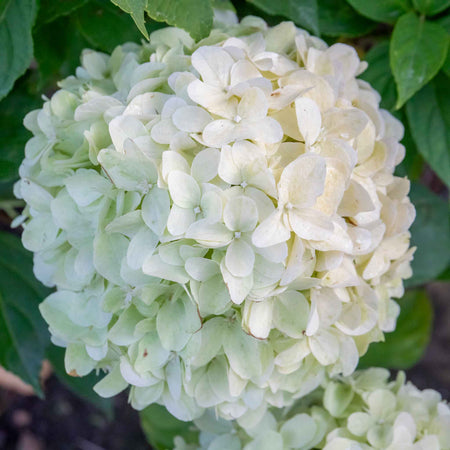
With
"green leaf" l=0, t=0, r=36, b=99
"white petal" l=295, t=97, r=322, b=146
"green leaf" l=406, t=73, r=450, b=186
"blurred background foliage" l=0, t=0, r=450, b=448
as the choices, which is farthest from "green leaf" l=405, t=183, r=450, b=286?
"green leaf" l=0, t=0, r=36, b=99

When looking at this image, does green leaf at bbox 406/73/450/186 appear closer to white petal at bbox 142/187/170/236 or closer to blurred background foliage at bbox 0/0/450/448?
blurred background foliage at bbox 0/0/450/448

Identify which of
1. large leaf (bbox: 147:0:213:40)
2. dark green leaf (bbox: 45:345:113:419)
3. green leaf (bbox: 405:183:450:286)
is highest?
large leaf (bbox: 147:0:213:40)

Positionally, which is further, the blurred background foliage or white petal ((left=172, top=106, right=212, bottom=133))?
the blurred background foliage

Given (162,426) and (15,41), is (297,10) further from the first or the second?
(162,426)

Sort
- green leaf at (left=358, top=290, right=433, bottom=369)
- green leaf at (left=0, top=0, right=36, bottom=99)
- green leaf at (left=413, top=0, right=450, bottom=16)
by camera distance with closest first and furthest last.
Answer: green leaf at (left=0, top=0, right=36, bottom=99) < green leaf at (left=413, top=0, right=450, bottom=16) < green leaf at (left=358, top=290, right=433, bottom=369)

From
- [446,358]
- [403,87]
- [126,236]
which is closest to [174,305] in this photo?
[126,236]

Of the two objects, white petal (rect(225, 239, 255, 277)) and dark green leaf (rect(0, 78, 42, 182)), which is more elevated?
white petal (rect(225, 239, 255, 277))

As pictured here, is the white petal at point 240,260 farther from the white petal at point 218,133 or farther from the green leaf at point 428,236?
the green leaf at point 428,236
